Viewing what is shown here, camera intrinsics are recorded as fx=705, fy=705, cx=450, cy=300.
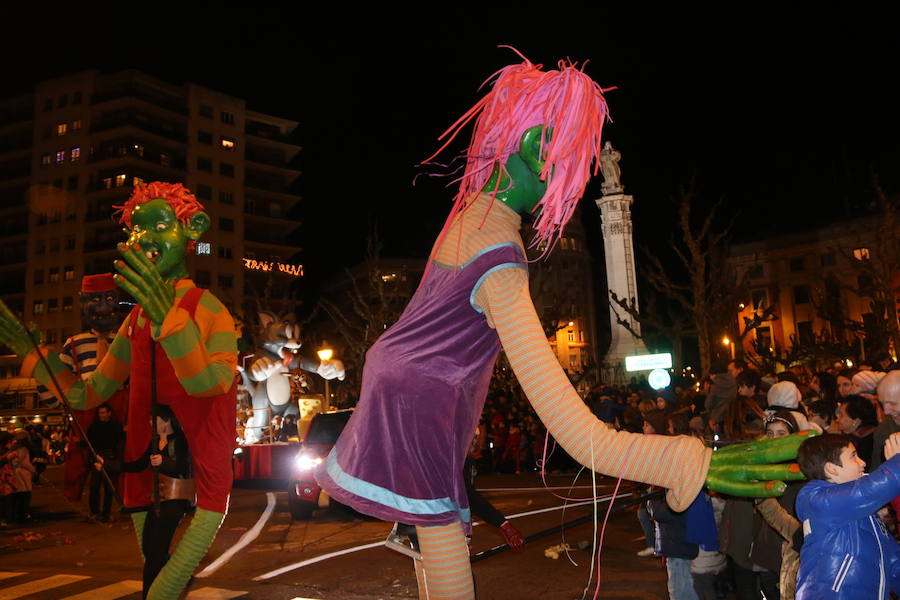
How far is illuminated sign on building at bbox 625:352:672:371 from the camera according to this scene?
99.2ft

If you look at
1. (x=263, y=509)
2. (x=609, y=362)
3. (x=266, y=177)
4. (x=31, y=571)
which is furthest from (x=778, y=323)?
(x=31, y=571)

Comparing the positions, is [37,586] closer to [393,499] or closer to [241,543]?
[241,543]

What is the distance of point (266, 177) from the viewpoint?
59.2 meters

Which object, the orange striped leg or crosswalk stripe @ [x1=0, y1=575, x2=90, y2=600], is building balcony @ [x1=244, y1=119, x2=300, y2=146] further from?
the orange striped leg

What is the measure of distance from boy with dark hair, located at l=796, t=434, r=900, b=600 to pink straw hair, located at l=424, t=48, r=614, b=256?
1806 millimetres

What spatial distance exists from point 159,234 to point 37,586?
14.5 feet

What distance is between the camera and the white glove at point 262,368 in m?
14.2

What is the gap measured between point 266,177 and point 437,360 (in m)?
60.1

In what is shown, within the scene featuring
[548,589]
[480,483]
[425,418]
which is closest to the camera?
[425,418]

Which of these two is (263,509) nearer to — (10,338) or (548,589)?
(548,589)

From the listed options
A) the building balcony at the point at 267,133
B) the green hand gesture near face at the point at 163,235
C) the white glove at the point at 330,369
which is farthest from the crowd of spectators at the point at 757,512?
the building balcony at the point at 267,133

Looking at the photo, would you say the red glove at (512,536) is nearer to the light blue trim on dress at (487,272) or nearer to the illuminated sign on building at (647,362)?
the light blue trim on dress at (487,272)

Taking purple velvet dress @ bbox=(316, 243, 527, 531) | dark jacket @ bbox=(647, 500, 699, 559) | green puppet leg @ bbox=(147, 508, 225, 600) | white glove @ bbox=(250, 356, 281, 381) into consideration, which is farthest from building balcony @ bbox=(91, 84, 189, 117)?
purple velvet dress @ bbox=(316, 243, 527, 531)

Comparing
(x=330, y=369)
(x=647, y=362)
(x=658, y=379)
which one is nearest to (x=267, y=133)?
(x=647, y=362)
